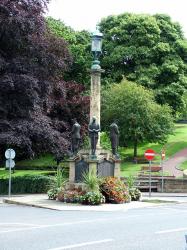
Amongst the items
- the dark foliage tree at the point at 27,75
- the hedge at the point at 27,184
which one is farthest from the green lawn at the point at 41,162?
the hedge at the point at 27,184

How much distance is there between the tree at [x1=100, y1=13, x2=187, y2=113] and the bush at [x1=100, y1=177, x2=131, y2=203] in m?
29.5

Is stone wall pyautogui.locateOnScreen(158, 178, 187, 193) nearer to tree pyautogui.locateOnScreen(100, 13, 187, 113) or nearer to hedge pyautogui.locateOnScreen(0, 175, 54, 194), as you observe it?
hedge pyautogui.locateOnScreen(0, 175, 54, 194)

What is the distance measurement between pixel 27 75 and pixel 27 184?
6683 mm

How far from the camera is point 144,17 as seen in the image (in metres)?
58.6

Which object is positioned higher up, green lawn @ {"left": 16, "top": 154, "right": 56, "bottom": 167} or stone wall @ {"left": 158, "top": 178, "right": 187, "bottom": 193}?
green lawn @ {"left": 16, "top": 154, "right": 56, "bottom": 167}

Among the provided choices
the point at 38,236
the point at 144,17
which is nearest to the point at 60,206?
the point at 38,236

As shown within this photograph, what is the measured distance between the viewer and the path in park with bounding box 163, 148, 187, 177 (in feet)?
149

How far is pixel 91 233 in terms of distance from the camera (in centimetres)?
1390

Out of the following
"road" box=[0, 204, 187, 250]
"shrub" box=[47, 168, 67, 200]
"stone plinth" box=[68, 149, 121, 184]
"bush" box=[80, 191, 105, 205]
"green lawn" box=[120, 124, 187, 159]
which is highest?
"green lawn" box=[120, 124, 187, 159]

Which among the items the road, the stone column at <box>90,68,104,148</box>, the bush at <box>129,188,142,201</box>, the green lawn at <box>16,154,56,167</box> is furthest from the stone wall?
the road

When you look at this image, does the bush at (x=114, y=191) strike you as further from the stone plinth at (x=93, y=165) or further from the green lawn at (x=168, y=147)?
the green lawn at (x=168, y=147)

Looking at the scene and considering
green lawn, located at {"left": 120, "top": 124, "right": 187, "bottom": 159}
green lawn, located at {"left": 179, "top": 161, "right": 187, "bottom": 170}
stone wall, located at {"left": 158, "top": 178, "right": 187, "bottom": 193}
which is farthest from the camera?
green lawn, located at {"left": 120, "top": 124, "right": 187, "bottom": 159}

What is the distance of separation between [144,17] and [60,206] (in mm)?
37785

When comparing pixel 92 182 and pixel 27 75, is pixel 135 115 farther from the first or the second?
pixel 92 182
